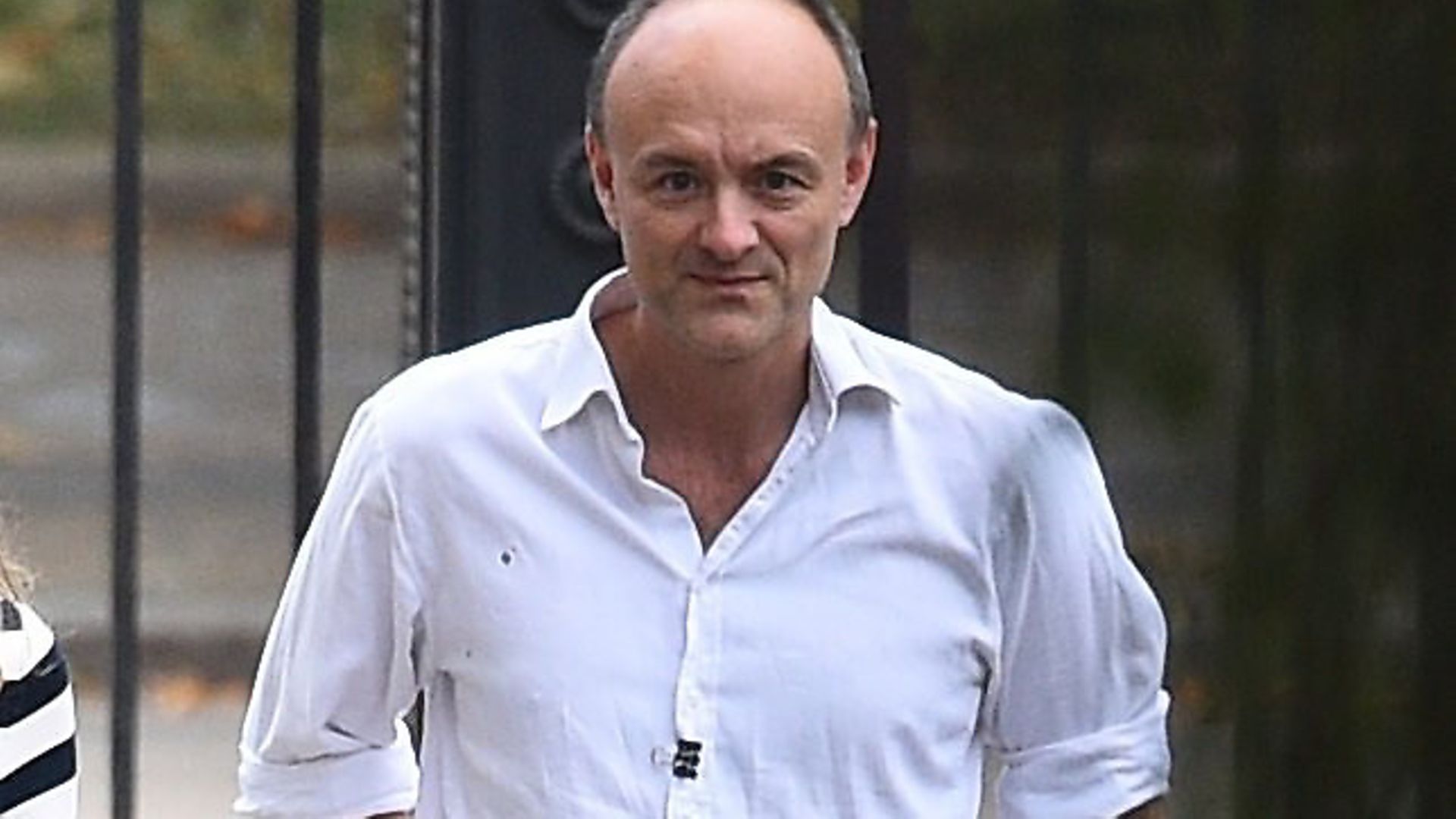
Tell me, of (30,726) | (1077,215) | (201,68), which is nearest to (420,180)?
(201,68)

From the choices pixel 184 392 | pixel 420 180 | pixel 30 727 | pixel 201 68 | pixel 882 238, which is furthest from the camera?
pixel 184 392

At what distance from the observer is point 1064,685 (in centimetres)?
211

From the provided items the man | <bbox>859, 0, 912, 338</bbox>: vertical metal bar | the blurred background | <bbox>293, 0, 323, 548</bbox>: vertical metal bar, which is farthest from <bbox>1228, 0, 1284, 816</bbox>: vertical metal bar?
<bbox>293, 0, 323, 548</bbox>: vertical metal bar

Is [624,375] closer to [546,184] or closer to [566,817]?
[566,817]

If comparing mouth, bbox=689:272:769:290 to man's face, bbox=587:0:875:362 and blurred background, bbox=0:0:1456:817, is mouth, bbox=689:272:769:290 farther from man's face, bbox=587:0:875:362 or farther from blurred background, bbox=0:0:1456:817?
blurred background, bbox=0:0:1456:817

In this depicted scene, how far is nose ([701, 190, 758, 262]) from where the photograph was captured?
194 centimetres

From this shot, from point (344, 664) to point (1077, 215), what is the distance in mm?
1407

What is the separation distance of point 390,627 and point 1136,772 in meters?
0.51

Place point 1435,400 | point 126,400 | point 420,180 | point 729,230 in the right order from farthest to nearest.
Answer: point 126,400
point 420,180
point 729,230
point 1435,400

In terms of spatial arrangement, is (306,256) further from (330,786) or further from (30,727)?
(330,786)

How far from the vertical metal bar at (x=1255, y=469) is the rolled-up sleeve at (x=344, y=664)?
1.42 m

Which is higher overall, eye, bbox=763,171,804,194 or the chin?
eye, bbox=763,171,804,194

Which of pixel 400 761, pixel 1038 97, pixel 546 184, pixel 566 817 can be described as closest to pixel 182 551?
pixel 546 184

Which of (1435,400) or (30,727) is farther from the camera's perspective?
(30,727)
